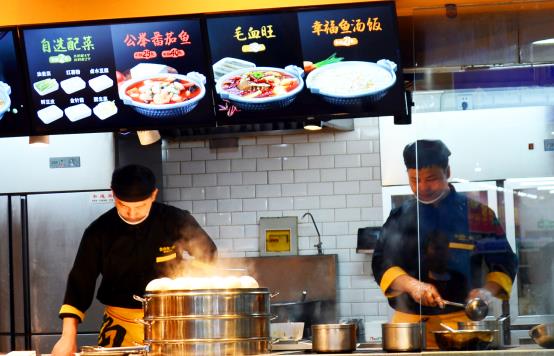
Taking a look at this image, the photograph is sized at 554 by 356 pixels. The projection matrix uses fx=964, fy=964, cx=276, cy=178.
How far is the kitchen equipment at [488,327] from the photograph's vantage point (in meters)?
4.39

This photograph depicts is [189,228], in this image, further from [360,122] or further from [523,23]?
Result: [360,122]

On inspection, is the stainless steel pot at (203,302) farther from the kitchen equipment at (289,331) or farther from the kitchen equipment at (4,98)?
the kitchen equipment at (4,98)

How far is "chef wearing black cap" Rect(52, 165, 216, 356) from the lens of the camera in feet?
17.4

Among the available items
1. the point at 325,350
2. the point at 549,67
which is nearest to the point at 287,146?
the point at 549,67

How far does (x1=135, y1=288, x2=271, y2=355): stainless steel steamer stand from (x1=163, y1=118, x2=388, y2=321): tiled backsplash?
178 inches

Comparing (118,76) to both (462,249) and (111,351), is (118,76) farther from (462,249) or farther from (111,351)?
(462,249)

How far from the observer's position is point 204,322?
354 cm

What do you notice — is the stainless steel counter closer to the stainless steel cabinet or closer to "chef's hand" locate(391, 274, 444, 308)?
"chef's hand" locate(391, 274, 444, 308)

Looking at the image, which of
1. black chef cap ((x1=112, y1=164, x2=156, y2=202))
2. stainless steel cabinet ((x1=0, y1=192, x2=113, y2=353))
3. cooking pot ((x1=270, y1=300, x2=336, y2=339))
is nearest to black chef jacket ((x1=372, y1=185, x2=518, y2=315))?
black chef cap ((x1=112, y1=164, x2=156, y2=202))

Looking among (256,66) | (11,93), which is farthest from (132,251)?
(256,66)

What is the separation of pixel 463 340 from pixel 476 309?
16.4 inches

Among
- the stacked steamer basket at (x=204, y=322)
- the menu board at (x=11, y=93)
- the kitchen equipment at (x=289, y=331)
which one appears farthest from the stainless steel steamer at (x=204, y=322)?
the menu board at (x=11, y=93)

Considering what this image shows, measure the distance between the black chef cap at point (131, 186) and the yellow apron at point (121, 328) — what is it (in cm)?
63

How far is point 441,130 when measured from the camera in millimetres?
4699
